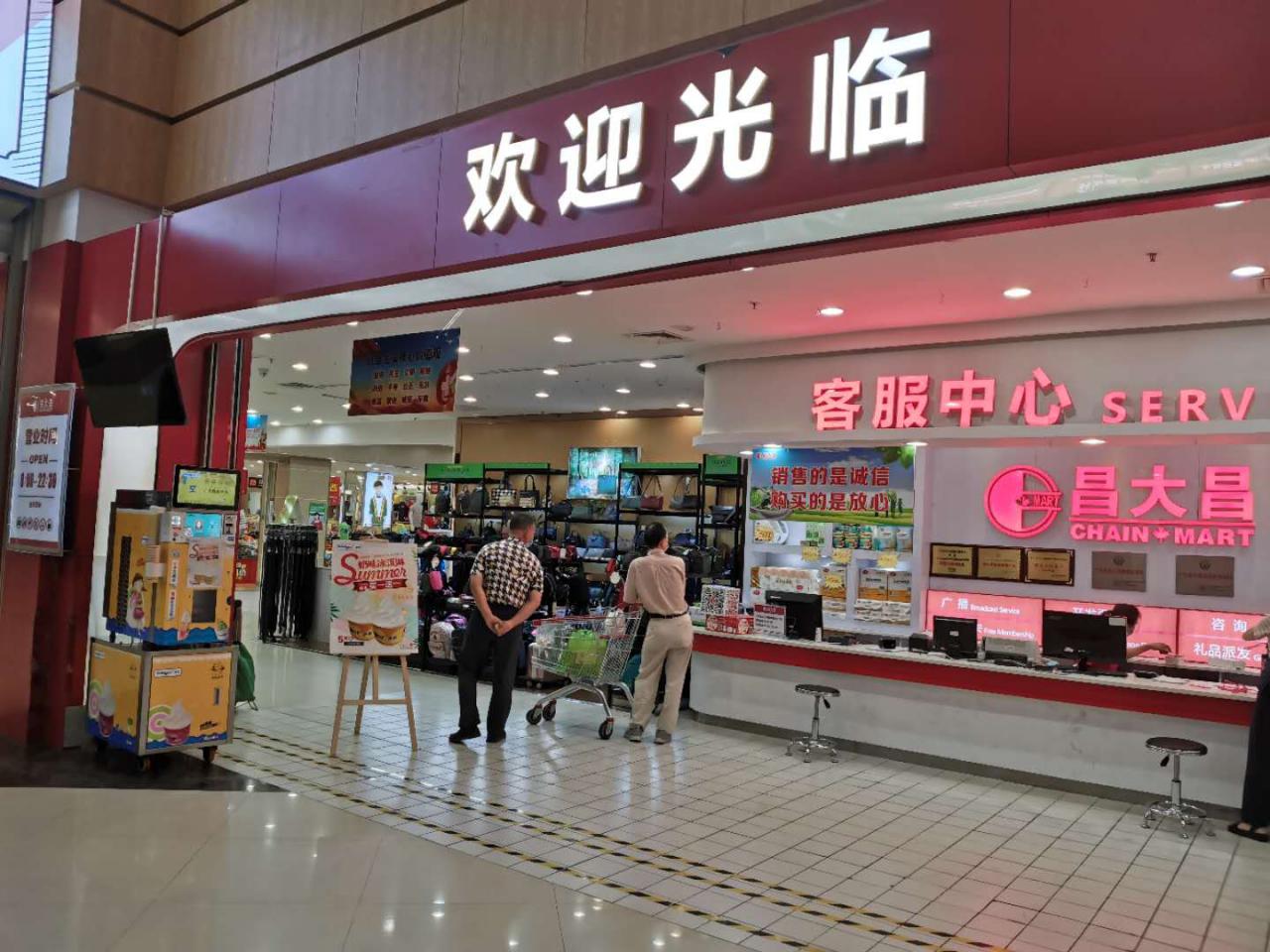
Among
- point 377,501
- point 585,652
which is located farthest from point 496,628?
point 377,501

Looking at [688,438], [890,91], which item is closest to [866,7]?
[890,91]

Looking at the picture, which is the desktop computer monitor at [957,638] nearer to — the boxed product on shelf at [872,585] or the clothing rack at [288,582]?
the boxed product on shelf at [872,585]

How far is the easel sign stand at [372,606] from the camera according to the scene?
245 inches

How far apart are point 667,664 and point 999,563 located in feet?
11.2

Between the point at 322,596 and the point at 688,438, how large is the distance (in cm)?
573

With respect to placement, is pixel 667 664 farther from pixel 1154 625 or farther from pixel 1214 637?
pixel 1214 637

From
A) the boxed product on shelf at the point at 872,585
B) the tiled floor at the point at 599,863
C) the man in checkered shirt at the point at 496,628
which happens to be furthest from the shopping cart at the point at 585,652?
the boxed product on shelf at the point at 872,585

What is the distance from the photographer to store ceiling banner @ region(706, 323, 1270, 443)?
6562 mm

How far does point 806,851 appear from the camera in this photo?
186 inches

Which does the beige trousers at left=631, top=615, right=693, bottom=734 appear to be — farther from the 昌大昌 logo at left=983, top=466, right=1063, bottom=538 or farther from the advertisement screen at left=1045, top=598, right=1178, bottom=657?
the 昌大昌 logo at left=983, top=466, right=1063, bottom=538

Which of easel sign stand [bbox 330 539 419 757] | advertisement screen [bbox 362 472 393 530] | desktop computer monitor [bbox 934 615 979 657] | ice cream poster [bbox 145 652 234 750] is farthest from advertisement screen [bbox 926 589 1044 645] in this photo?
advertisement screen [bbox 362 472 393 530]

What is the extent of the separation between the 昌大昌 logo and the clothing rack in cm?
761

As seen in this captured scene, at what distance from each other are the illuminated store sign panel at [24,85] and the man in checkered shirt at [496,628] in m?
4.11

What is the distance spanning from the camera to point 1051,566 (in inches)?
324
